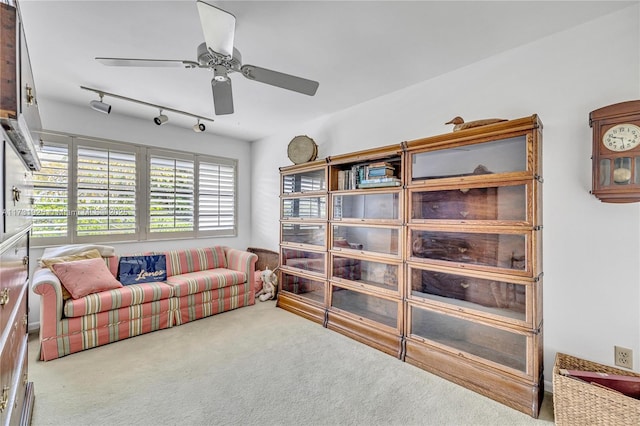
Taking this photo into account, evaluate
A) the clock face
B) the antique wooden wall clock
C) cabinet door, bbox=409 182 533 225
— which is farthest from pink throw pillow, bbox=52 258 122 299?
the clock face

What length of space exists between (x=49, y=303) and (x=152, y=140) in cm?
232

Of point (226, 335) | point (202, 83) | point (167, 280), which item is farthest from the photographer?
point (167, 280)

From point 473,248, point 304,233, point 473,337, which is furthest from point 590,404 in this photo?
point 304,233

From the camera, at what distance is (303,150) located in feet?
11.9

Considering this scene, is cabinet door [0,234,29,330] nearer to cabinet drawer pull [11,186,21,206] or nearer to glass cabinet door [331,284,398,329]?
cabinet drawer pull [11,186,21,206]

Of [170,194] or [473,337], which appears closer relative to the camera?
[473,337]

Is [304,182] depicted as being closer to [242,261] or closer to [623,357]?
[242,261]

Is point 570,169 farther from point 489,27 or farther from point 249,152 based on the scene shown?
point 249,152

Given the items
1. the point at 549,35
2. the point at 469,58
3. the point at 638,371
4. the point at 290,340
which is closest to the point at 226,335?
the point at 290,340

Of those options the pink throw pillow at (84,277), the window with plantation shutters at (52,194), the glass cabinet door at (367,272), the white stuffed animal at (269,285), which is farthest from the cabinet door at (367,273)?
the window with plantation shutters at (52,194)

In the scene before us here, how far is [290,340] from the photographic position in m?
2.95

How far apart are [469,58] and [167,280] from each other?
3.81 metres

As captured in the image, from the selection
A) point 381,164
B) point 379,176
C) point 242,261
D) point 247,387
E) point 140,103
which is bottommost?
point 247,387

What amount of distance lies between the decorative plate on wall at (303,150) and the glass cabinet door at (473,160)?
1.33 m
